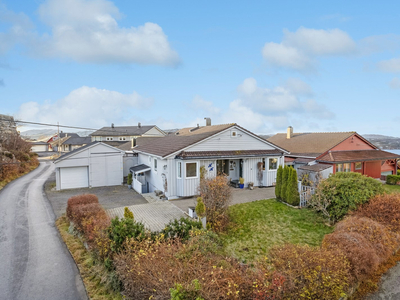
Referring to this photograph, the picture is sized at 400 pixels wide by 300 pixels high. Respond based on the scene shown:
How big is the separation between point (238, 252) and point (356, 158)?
2011cm

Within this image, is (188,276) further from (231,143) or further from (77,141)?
(77,141)

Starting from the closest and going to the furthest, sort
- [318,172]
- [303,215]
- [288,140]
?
[303,215]
[318,172]
[288,140]

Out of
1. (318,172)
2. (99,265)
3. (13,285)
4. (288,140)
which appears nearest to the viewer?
(13,285)

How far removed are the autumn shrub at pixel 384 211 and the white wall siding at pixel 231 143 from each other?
9472mm

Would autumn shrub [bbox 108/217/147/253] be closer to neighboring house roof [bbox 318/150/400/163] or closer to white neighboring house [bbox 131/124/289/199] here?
white neighboring house [bbox 131/124/289/199]

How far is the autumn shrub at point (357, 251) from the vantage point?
7.13 m

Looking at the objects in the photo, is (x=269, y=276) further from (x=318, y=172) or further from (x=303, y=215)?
(x=318, y=172)

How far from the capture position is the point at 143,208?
15.2m

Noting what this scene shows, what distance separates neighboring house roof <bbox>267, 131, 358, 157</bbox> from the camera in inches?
976

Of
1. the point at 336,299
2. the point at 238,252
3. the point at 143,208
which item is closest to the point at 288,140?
the point at 143,208

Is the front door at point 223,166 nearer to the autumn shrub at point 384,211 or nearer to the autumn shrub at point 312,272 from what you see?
the autumn shrub at point 384,211

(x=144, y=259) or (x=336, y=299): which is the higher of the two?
(x=144, y=259)

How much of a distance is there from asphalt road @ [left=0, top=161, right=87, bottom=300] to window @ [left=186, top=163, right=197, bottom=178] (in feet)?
27.4

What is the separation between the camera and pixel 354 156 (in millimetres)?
24297
